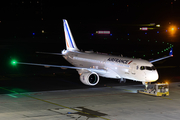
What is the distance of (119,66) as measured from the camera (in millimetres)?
36625

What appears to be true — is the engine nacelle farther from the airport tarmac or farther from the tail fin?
the tail fin

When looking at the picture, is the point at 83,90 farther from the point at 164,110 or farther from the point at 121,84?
the point at 164,110

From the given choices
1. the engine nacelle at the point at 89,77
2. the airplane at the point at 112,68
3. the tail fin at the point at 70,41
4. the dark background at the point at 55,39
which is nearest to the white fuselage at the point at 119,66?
the airplane at the point at 112,68

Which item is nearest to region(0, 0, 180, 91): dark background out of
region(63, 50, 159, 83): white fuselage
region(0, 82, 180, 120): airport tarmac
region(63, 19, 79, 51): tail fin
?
region(63, 50, 159, 83): white fuselage

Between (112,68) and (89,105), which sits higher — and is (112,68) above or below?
above

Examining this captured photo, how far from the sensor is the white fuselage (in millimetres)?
34000

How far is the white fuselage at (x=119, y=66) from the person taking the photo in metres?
34.0

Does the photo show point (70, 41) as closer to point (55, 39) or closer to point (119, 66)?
point (119, 66)

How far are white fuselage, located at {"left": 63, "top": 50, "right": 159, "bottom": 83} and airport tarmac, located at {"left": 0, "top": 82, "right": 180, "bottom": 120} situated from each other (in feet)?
6.99

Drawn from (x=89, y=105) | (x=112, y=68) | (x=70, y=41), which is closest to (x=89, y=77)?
(x=112, y=68)

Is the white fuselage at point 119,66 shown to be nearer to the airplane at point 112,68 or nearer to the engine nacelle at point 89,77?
the airplane at point 112,68

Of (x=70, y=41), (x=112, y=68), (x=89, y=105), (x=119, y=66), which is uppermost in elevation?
→ (x=70, y=41)

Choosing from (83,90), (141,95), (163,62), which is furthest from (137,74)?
(163,62)

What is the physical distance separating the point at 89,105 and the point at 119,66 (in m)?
11.2
